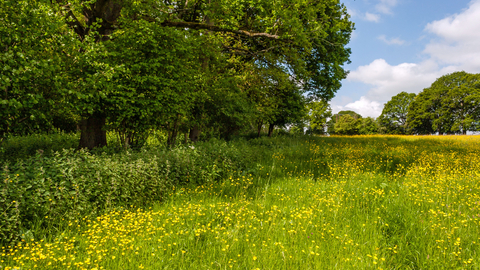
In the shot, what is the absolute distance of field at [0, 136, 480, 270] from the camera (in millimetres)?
3180

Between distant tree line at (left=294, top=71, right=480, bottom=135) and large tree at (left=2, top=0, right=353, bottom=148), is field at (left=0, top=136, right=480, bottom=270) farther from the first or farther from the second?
distant tree line at (left=294, top=71, right=480, bottom=135)

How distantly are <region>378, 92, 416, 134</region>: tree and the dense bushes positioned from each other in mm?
60640

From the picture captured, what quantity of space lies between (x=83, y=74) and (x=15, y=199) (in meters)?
4.26

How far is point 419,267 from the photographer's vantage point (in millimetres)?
3285

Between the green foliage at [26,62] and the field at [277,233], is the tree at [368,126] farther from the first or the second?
the green foliage at [26,62]

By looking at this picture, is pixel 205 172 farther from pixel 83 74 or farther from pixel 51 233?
pixel 83 74

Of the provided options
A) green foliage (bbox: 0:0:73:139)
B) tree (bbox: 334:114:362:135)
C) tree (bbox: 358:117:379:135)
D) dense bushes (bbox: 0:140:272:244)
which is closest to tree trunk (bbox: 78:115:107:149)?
green foliage (bbox: 0:0:73:139)

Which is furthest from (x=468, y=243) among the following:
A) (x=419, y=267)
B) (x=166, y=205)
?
(x=166, y=205)

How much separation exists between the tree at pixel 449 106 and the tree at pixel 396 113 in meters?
5.06

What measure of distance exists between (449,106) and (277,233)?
54.7 meters

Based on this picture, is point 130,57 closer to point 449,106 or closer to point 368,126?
point 449,106

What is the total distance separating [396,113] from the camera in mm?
55969

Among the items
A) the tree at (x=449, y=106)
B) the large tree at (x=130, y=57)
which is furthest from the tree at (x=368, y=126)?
the large tree at (x=130, y=57)

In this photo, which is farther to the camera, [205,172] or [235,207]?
[205,172]
